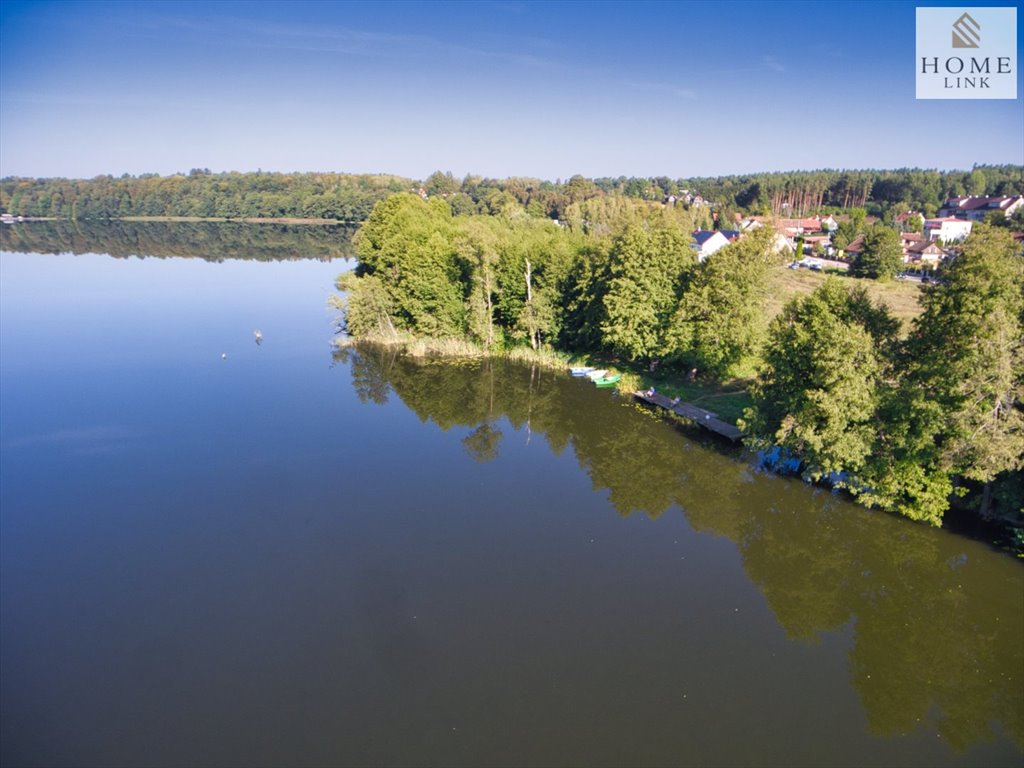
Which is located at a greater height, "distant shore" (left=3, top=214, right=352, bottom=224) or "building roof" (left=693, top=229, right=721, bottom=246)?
"distant shore" (left=3, top=214, right=352, bottom=224)

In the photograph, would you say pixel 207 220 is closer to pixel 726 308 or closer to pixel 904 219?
pixel 726 308

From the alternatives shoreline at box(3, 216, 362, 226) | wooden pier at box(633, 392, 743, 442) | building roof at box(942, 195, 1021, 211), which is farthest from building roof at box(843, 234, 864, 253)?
shoreline at box(3, 216, 362, 226)

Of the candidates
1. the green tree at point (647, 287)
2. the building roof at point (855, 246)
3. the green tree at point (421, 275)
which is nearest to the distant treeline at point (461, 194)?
the building roof at point (855, 246)

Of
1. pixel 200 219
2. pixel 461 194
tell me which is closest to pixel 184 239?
pixel 200 219

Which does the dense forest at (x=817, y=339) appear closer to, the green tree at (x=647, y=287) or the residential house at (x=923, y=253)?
the green tree at (x=647, y=287)

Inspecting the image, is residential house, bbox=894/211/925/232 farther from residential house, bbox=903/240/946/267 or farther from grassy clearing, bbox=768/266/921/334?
grassy clearing, bbox=768/266/921/334

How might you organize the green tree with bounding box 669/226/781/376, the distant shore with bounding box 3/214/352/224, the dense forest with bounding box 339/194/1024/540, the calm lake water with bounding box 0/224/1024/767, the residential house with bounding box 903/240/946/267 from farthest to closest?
the distant shore with bounding box 3/214/352/224, the residential house with bounding box 903/240/946/267, the green tree with bounding box 669/226/781/376, the dense forest with bounding box 339/194/1024/540, the calm lake water with bounding box 0/224/1024/767
